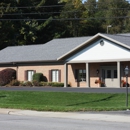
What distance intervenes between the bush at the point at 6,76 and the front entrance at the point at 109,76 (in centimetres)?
1140

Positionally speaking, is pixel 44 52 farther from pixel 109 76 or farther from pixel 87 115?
pixel 87 115

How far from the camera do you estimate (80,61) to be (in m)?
45.2

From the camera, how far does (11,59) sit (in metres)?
52.5

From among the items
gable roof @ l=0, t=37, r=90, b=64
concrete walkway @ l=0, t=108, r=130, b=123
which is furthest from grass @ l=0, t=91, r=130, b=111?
gable roof @ l=0, t=37, r=90, b=64

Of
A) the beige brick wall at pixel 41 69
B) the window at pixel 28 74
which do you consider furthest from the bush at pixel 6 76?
the window at pixel 28 74

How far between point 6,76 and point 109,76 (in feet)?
41.6

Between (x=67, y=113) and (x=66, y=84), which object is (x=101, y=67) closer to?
(x=66, y=84)

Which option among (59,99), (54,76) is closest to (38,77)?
(54,76)

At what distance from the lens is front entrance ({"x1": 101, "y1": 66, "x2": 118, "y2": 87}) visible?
148ft

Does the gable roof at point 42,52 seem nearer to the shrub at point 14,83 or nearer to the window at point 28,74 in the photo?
the window at point 28,74

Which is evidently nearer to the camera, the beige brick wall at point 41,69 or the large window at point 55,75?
the beige brick wall at point 41,69

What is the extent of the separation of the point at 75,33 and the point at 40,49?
33.2 m

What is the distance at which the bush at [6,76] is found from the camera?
50.1 m

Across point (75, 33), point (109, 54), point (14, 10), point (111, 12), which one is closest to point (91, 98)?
point (109, 54)
